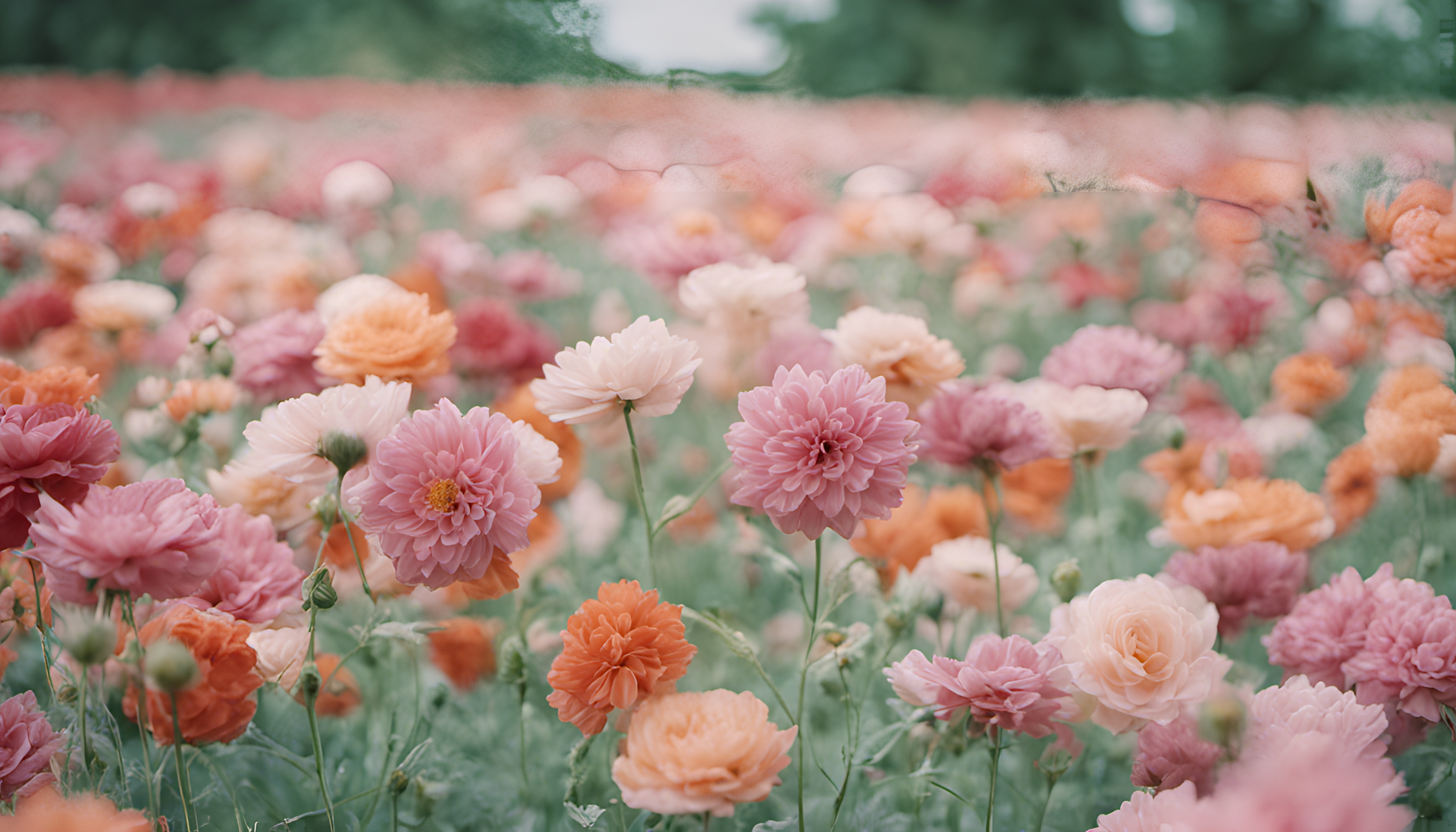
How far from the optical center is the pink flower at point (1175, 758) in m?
0.70

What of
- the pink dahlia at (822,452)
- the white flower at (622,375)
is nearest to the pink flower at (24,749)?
the white flower at (622,375)

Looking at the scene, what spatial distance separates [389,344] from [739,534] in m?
0.75

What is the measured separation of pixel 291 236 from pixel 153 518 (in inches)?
70.8

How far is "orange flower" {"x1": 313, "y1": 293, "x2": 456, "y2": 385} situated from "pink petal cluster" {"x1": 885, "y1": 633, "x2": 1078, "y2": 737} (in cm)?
64

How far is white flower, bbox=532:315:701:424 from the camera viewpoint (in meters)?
0.76

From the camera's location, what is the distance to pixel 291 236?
221 centimetres

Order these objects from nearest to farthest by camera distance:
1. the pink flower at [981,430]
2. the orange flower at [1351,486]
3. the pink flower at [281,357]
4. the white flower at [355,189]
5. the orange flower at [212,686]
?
the orange flower at [212,686] < the pink flower at [981,430] < the pink flower at [281,357] < the orange flower at [1351,486] < the white flower at [355,189]

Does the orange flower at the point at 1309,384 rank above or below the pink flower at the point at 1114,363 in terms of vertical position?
below

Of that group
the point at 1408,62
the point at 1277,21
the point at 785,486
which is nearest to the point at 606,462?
the point at 785,486

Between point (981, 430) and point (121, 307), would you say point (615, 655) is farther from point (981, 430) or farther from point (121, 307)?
point (121, 307)

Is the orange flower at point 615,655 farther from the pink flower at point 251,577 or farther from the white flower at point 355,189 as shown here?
the white flower at point 355,189

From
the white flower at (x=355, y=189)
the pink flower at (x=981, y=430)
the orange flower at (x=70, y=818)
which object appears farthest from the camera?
the white flower at (x=355, y=189)

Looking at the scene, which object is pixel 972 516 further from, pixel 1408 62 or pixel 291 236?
pixel 291 236

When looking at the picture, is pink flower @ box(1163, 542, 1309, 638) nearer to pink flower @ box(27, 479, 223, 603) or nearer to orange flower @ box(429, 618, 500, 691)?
orange flower @ box(429, 618, 500, 691)
